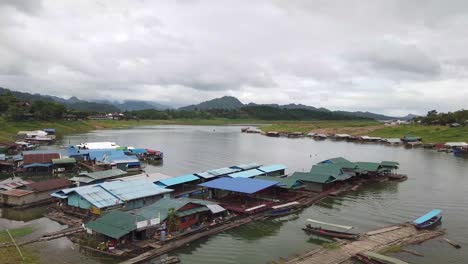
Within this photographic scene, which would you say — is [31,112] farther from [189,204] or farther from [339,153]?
[189,204]

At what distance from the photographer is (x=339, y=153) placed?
91.6m

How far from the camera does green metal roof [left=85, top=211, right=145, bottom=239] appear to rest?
2745 centimetres

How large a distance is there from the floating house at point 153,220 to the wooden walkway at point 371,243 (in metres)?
10.4

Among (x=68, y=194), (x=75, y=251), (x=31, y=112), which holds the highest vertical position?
(x=31, y=112)

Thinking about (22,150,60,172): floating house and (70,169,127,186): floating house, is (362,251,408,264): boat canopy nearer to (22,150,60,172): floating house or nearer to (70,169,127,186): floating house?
(70,169,127,186): floating house

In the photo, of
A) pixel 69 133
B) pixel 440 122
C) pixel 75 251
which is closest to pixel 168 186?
pixel 75 251

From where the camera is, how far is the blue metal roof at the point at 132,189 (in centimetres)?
3600

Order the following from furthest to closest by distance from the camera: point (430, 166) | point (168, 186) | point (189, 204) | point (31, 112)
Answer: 1. point (31, 112)
2. point (430, 166)
3. point (168, 186)
4. point (189, 204)

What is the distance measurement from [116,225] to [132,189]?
9.73 metres

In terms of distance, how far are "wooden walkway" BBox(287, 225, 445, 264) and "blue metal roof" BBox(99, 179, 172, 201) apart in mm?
17596

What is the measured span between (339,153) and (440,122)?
69.2m

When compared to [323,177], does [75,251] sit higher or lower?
lower

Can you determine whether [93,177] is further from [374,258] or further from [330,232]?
[374,258]

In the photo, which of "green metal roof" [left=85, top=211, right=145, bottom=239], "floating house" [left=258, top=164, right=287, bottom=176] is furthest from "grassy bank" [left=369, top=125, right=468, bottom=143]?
"green metal roof" [left=85, top=211, right=145, bottom=239]
